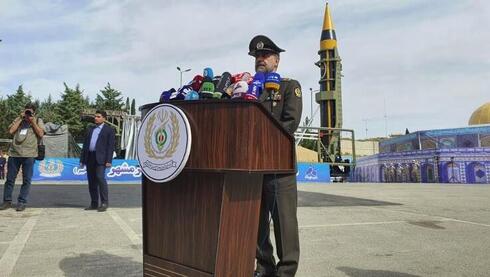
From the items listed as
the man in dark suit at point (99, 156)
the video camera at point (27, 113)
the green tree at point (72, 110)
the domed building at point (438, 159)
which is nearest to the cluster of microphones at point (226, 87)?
the man in dark suit at point (99, 156)

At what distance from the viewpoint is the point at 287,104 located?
2750 millimetres

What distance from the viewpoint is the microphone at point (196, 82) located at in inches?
97.6

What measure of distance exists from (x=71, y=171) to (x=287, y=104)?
22314 mm

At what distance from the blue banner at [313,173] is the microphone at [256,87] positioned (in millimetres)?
24336

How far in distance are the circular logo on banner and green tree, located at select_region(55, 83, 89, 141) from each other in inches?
1847

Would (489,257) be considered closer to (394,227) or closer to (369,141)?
(394,227)

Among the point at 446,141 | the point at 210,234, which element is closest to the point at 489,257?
the point at 210,234

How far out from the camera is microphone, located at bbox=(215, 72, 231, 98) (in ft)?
7.87

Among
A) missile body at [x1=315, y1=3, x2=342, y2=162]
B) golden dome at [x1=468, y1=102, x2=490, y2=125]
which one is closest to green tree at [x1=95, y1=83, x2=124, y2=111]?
missile body at [x1=315, y1=3, x2=342, y2=162]

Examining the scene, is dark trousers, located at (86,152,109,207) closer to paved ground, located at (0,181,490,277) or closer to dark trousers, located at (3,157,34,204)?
paved ground, located at (0,181,490,277)

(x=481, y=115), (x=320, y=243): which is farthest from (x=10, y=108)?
(x=481, y=115)

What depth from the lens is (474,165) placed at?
30.5m

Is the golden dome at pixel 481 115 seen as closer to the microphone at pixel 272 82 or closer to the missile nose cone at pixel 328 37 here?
the missile nose cone at pixel 328 37

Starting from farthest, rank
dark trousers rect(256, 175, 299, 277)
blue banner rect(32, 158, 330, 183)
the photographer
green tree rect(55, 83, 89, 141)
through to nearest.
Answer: green tree rect(55, 83, 89, 141) < blue banner rect(32, 158, 330, 183) < the photographer < dark trousers rect(256, 175, 299, 277)
